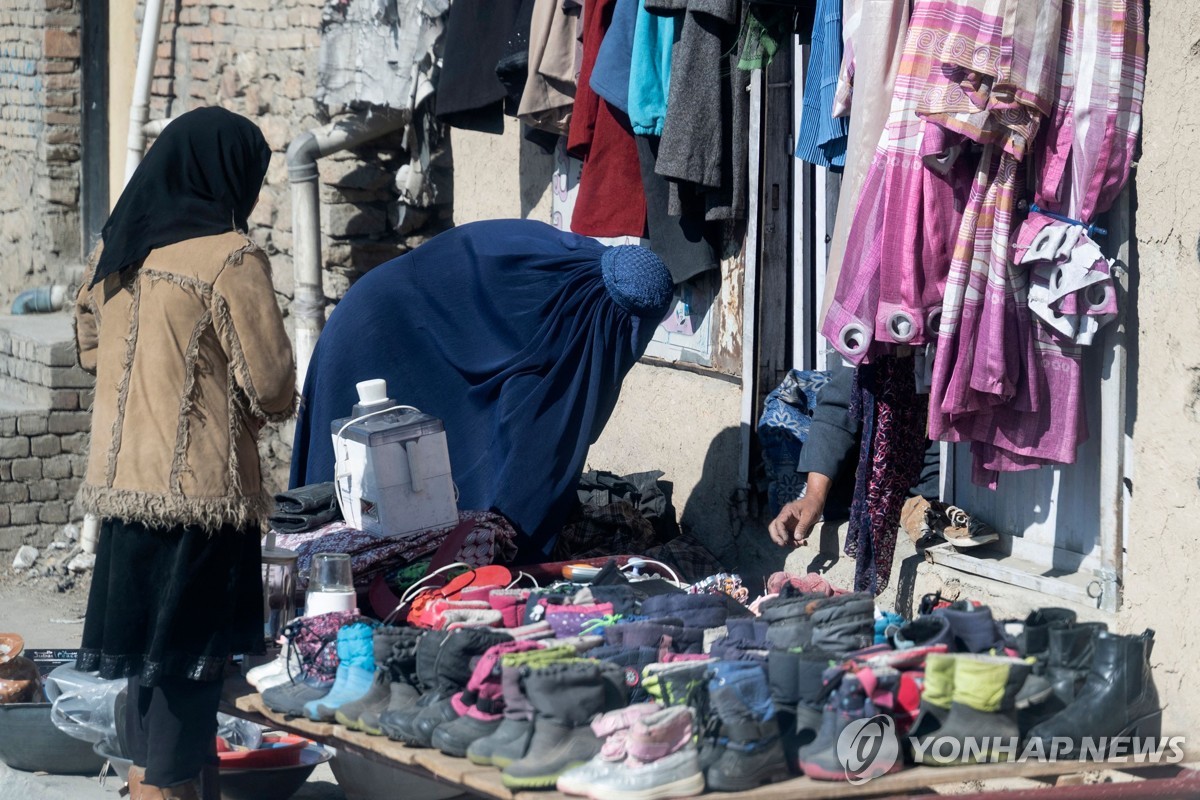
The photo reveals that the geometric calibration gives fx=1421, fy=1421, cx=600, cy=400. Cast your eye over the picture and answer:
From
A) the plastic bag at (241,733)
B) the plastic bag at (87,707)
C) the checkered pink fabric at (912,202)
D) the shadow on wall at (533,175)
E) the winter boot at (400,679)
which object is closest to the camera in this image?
the winter boot at (400,679)

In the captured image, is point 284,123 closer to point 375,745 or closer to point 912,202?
point 912,202

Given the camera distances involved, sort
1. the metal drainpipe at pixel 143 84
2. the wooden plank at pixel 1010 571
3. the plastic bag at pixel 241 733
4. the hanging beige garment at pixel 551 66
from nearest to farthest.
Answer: the wooden plank at pixel 1010 571 < the plastic bag at pixel 241 733 < the hanging beige garment at pixel 551 66 < the metal drainpipe at pixel 143 84

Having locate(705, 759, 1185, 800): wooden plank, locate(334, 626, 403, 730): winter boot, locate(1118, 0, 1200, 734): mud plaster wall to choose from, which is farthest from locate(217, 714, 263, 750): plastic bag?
locate(1118, 0, 1200, 734): mud plaster wall

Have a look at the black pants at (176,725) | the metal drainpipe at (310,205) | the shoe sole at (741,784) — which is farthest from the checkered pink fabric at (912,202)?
the metal drainpipe at (310,205)

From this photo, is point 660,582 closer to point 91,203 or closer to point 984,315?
point 984,315

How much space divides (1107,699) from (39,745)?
9.41 ft

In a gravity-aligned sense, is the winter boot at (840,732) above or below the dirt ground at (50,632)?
above

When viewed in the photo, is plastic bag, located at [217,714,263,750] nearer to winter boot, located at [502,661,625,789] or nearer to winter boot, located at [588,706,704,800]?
winter boot, located at [502,661,625,789]

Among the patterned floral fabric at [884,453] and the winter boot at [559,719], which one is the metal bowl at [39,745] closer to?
the winter boot at [559,719]

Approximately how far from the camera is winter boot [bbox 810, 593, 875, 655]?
3.04 meters

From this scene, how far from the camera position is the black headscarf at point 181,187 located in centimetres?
323

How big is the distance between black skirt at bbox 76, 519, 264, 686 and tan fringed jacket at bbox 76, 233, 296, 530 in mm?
71

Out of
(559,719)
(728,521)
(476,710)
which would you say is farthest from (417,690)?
(728,521)

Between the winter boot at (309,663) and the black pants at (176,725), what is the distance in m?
0.15
